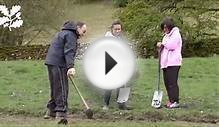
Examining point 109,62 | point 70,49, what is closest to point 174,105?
point 109,62

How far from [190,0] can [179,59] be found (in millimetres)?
18530

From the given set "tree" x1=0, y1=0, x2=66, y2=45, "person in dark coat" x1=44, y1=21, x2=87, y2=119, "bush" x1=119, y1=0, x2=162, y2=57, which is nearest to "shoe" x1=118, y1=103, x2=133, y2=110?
"person in dark coat" x1=44, y1=21, x2=87, y2=119

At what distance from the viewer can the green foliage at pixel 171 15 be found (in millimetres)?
29547

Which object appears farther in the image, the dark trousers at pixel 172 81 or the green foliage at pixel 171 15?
the green foliage at pixel 171 15

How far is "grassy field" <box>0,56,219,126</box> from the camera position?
11.4 m

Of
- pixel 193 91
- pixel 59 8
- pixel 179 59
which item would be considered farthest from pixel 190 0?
pixel 179 59

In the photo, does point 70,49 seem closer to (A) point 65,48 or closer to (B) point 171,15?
(A) point 65,48

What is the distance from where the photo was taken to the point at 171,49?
12.2 metres

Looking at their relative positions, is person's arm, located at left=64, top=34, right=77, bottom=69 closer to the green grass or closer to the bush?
the green grass

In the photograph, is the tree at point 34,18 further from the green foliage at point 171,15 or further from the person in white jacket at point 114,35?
the person in white jacket at point 114,35

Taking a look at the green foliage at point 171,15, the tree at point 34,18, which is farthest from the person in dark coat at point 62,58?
the tree at point 34,18

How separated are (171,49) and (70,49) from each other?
2.61 m

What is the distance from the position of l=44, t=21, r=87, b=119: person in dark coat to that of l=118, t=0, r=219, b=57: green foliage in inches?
708

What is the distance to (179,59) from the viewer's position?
12.2 meters
